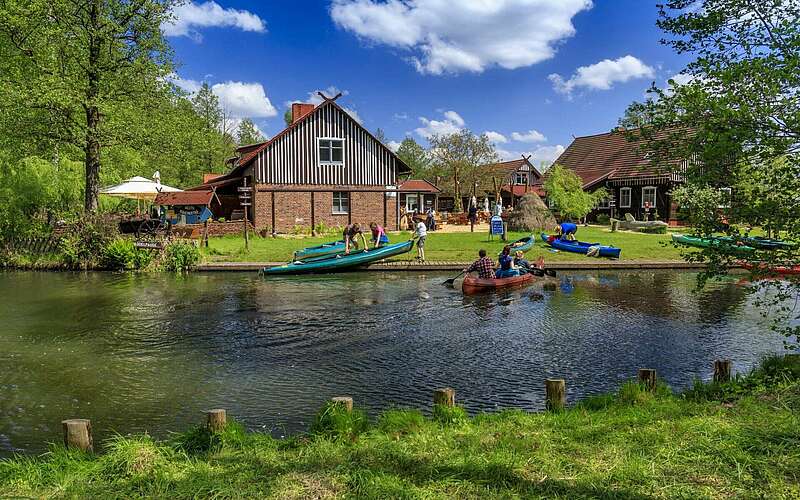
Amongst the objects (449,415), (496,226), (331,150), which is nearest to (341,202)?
(331,150)

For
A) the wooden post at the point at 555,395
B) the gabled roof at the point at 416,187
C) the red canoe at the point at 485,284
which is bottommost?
the wooden post at the point at 555,395

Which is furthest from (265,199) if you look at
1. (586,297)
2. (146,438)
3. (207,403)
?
(146,438)

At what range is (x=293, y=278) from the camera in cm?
2105

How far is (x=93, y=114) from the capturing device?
2444cm

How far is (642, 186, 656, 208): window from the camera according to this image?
39.8 metres

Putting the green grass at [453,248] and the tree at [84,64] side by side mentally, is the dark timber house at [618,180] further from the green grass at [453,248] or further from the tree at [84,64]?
the tree at [84,64]

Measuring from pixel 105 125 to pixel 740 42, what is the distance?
23.4 meters

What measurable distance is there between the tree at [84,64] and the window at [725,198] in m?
22.3

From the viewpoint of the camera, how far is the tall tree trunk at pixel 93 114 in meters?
23.6

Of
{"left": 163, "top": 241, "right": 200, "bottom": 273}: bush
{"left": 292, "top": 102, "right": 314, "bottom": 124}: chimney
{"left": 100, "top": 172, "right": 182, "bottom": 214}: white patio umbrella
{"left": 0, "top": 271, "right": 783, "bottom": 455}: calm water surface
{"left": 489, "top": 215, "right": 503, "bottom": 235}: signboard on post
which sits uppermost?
{"left": 292, "top": 102, "right": 314, "bottom": 124}: chimney

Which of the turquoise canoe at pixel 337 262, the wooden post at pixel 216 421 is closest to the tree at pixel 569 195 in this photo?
the turquoise canoe at pixel 337 262

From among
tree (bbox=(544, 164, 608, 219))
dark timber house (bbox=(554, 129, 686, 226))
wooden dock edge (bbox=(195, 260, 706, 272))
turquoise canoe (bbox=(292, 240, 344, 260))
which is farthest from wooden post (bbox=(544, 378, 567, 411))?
tree (bbox=(544, 164, 608, 219))

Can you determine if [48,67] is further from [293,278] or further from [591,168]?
[591,168]

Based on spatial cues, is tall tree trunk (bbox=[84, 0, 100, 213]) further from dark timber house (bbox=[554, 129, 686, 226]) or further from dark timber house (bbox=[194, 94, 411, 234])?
dark timber house (bbox=[554, 129, 686, 226])
